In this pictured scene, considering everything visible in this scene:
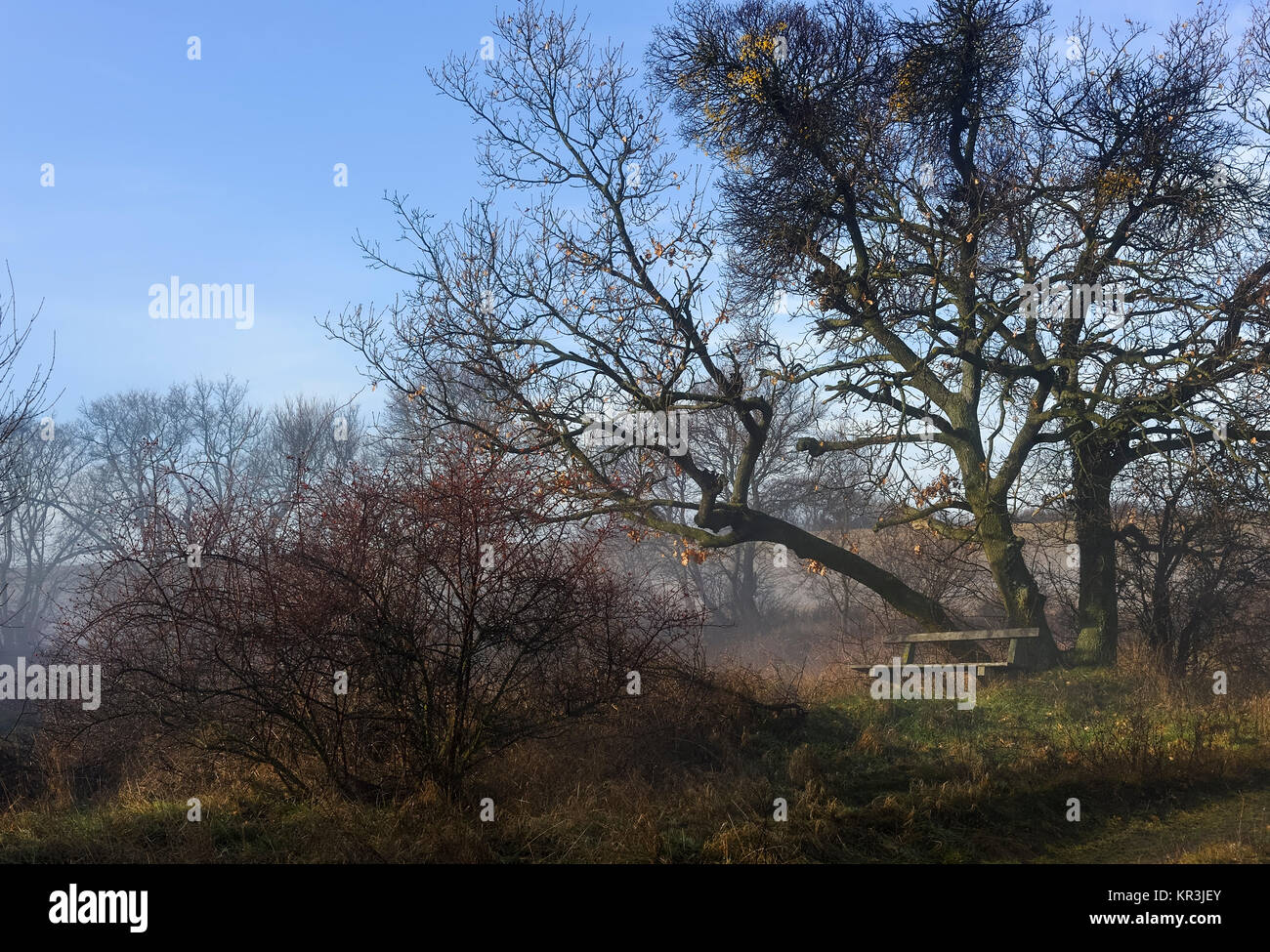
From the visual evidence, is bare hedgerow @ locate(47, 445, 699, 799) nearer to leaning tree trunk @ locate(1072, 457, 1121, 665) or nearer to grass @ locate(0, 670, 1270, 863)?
grass @ locate(0, 670, 1270, 863)

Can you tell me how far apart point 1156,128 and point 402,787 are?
15.1 m

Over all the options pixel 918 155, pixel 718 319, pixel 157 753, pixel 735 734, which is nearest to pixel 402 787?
pixel 157 753

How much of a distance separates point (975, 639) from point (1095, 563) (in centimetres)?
286

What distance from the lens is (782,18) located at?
52.8ft

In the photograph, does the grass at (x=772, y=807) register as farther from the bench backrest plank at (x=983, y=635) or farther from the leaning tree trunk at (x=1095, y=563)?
the leaning tree trunk at (x=1095, y=563)

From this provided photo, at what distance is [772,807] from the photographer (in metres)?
8.16

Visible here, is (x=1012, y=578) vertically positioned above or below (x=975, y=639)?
above

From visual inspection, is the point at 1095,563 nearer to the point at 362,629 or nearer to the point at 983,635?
the point at 983,635

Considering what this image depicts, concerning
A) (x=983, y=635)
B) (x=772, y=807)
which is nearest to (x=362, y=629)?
(x=772, y=807)

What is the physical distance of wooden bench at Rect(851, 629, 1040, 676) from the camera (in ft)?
50.2

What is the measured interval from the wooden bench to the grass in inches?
129

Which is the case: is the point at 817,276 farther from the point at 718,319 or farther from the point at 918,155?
the point at 918,155

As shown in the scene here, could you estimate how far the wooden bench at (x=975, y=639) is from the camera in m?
15.3

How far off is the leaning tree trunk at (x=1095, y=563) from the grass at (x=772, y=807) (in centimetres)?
400
